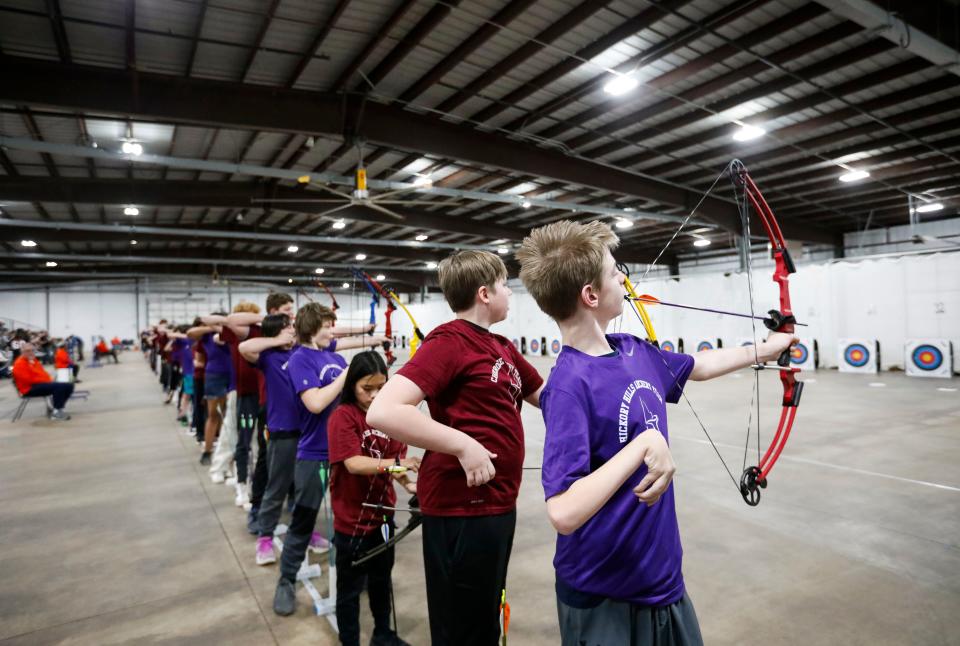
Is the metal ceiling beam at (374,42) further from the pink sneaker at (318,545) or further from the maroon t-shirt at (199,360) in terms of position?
the pink sneaker at (318,545)

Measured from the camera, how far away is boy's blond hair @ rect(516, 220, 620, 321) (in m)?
1.04

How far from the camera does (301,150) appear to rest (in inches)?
347

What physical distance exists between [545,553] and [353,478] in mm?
1455

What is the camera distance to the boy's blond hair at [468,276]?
1458 mm

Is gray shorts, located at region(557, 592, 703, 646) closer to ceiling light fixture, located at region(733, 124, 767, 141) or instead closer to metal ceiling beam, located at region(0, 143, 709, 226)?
metal ceiling beam, located at region(0, 143, 709, 226)

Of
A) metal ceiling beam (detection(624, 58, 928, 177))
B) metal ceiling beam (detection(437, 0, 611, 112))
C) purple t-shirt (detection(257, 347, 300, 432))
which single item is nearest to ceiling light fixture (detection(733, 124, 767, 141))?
metal ceiling beam (detection(624, 58, 928, 177))

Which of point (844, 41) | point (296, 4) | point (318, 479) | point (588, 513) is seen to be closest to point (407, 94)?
point (296, 4)

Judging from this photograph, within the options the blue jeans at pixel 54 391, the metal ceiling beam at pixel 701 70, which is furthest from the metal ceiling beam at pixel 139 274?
the metal ceiling beam at pixel 701 70

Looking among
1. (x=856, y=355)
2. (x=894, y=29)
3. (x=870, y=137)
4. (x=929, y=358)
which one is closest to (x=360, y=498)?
(x=894, y=29)

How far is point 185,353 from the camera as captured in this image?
678 cm

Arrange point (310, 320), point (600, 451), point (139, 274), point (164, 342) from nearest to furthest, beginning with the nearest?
point (600, 451)
point (310, 320)
point (164, 342)
point (139, 274)

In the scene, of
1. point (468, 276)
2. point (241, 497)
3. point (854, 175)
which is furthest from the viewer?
point (854, 175)

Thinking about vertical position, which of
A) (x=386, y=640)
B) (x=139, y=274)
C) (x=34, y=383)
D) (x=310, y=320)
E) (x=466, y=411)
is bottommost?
(x=386, y=640)

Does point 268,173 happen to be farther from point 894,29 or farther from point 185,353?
point 894,29
